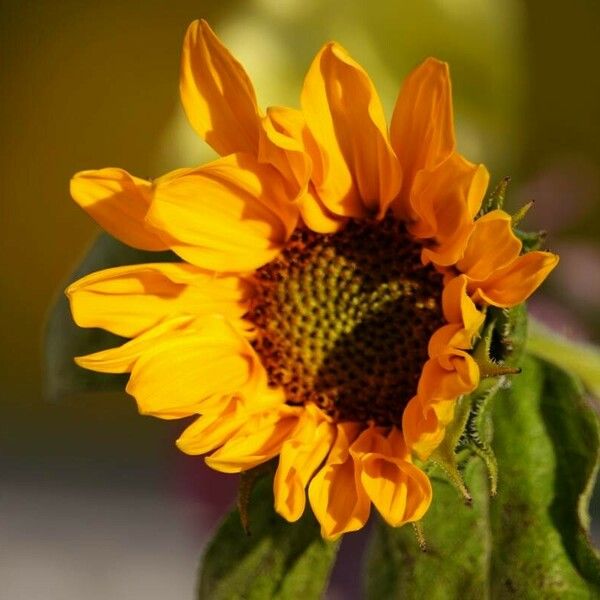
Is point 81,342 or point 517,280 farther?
point 81,342

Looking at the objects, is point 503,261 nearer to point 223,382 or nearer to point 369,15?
point 223,382

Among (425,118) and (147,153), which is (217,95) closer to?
(425,118)

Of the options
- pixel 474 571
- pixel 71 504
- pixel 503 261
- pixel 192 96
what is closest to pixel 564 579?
pixel 474 571

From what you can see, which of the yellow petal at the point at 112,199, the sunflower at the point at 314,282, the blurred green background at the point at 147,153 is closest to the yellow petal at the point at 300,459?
the sunflower at the point at 314,282

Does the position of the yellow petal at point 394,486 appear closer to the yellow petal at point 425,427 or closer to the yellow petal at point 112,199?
the yellow petal at point 425,427

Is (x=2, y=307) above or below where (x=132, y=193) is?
below

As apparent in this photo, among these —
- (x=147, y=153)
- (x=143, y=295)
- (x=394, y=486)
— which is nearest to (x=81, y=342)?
(x=143, y=295)
